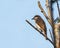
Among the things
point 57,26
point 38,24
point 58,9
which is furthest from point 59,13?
point 38,24

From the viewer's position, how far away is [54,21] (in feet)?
5.90

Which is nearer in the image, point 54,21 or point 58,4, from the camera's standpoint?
point 54,21

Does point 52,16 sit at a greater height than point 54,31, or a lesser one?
greater

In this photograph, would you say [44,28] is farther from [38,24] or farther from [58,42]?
[58,42]

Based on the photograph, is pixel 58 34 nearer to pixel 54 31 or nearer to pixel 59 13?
pixel 54 31

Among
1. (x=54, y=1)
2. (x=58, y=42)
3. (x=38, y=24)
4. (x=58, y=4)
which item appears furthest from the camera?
(x=38, y=24)

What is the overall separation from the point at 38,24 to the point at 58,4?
13.6 inches

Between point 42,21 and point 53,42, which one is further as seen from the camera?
point 42,21

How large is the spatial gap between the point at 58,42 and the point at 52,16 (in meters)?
0.27

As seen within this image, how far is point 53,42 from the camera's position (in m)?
1.72

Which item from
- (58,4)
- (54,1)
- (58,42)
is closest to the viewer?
(58,42)

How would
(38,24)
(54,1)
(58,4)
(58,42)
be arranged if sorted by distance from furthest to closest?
(38,24) < (58,4) < (54,1) < (58,42)

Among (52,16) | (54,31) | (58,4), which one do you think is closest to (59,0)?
(58,4)

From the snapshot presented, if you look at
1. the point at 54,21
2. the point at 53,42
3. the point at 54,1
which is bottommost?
the point at 53,42
